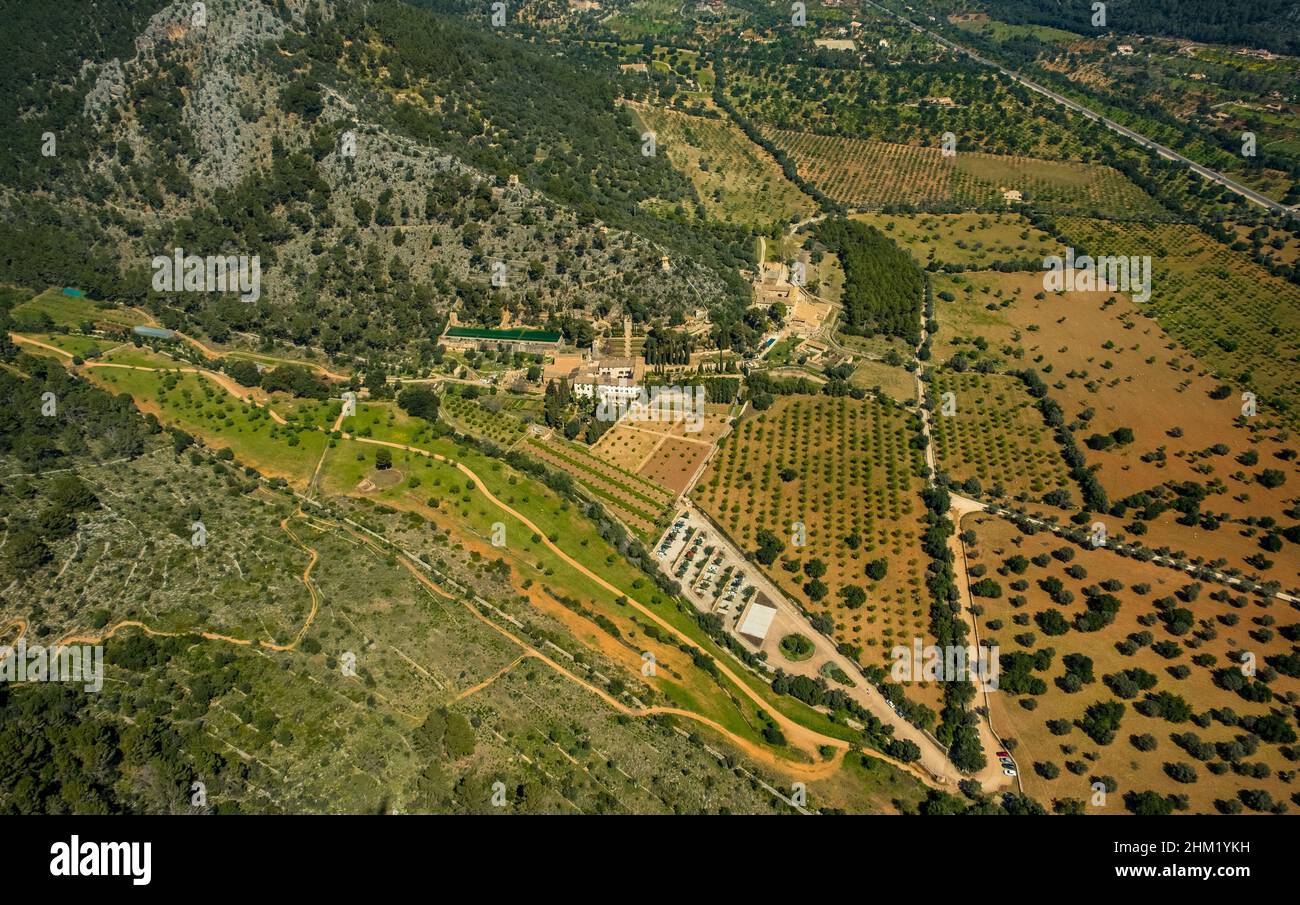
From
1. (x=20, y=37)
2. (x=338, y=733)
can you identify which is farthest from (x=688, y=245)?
(x=20, y=37)

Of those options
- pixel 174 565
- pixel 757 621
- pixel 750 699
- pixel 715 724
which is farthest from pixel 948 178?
pixel 174 565

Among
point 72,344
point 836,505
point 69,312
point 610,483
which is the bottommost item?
point 836,505

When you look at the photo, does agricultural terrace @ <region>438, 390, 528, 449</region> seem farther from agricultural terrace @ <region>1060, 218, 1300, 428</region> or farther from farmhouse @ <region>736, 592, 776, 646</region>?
agricultural terrace @ <region>1060, 218, 1300, 428</region>

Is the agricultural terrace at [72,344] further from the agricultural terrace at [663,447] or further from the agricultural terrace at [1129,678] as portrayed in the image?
the agricultural terrace at [1129,678]

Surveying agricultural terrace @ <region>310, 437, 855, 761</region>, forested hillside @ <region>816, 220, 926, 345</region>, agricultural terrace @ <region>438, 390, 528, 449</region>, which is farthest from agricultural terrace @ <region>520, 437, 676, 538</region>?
forested hillside @ <region>816, 220, 926, 345</region>

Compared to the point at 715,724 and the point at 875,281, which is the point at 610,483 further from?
the point at 875,281

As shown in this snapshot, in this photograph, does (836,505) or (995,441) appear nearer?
(836,505)
